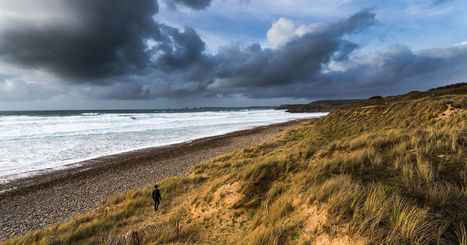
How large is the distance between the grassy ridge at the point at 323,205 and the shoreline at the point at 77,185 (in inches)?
107

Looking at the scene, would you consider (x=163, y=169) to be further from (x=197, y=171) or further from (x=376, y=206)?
(x=376, y=206)

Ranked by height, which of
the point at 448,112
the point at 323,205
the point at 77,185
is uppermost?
the point at 448,112

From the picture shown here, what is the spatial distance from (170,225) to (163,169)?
9.69 metres

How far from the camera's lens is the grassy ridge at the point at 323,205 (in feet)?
9.37

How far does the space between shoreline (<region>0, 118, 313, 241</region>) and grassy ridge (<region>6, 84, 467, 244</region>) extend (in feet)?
8.89

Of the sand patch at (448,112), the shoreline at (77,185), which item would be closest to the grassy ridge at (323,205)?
the shoreline at (77,185)

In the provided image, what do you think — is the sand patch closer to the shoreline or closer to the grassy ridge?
the grassy ridge

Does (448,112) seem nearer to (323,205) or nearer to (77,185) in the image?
(323,205)

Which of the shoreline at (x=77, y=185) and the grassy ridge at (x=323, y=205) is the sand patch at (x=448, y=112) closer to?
the grassy ridge at (x=323, y=205)

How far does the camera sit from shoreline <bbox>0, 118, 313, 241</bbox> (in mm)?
8102

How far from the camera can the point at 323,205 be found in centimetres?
362

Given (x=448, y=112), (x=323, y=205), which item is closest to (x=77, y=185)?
(x=323, y=205)

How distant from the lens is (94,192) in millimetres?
10414

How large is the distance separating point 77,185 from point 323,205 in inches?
546
